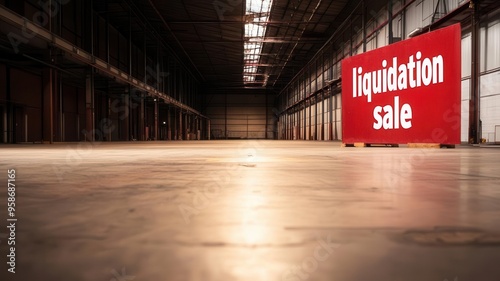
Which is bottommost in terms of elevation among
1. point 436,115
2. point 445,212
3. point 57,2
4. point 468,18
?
point 445,212

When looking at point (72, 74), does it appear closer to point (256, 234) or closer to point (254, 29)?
point (254, 29)

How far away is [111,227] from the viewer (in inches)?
49.0

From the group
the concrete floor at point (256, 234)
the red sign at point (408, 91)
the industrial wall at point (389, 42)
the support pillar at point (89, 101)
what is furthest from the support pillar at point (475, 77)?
the support pillar at point (89, 101)

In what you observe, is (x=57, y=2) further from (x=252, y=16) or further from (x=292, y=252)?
(x=292, y=252)

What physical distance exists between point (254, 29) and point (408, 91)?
18.8m

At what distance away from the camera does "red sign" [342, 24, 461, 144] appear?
872 centimetres

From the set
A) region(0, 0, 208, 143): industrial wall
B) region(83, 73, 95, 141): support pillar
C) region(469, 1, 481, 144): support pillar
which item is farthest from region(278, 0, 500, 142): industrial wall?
region(83, 73, 95, 141): support pillar

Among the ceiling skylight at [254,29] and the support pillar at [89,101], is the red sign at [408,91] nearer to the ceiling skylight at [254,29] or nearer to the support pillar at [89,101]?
the support pillar at [89,101]

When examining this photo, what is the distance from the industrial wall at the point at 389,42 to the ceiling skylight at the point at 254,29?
5.31m

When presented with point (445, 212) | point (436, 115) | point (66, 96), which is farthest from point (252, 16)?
point (445, 212)

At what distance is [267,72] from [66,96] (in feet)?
79.4

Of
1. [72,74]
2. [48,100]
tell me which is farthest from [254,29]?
[48,100]

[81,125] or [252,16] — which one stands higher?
[252,16]

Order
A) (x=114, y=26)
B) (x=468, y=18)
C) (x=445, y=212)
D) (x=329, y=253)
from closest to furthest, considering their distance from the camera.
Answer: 1. (x=329, y=253)
2. (x=445, y=212)
3. (x=468, y=18)
4. (x=114, y=26)
